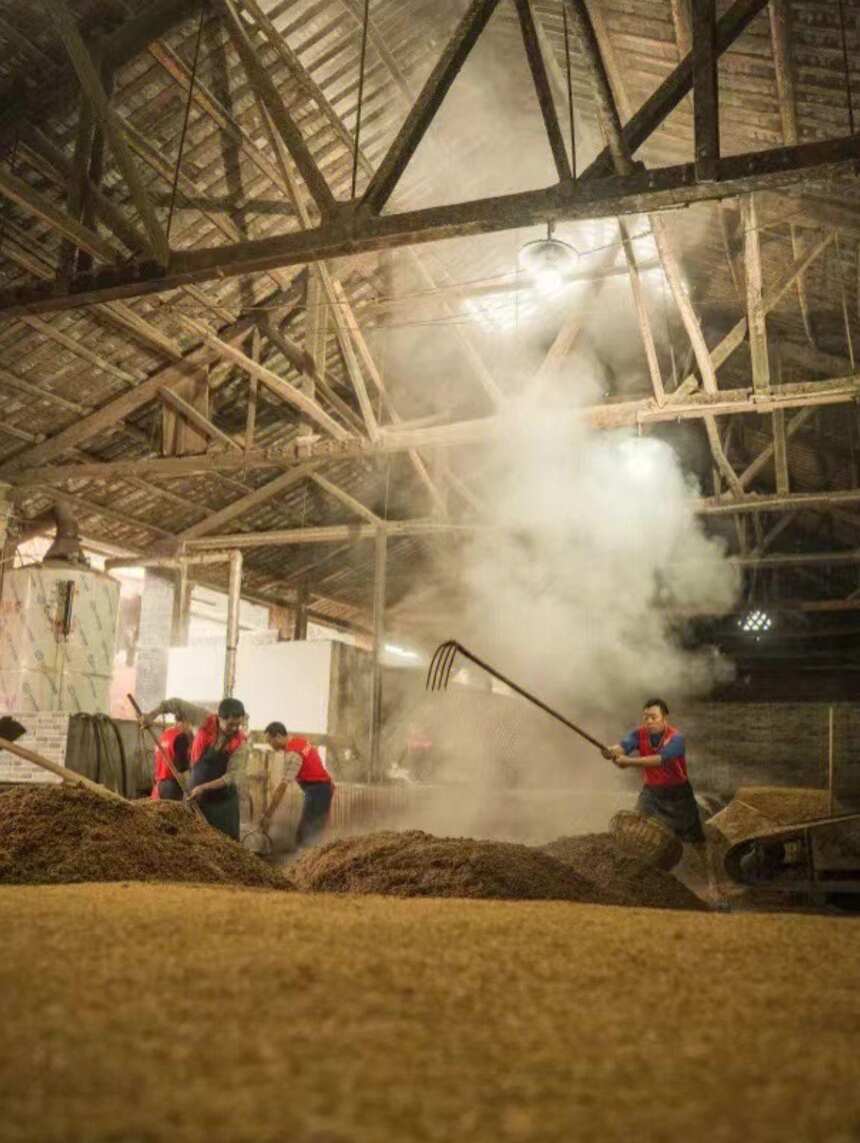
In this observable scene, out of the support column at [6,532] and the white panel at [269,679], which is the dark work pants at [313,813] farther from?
the support column at [6,532]

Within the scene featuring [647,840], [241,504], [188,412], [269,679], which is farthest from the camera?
[241,504]

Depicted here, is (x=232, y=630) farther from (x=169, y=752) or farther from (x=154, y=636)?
(x=169, y=752)

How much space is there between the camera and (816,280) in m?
9.05

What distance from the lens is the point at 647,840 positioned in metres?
6.58

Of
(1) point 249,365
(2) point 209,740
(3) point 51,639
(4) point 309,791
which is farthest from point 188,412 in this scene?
(4) point 309,791

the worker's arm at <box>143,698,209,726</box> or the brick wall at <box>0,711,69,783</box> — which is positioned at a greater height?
the worker's arm at <box>143,698,209,726</box>

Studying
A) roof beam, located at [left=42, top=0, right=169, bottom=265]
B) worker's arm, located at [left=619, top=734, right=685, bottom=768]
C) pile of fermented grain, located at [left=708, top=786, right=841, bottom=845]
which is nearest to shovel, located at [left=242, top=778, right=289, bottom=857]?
worker's arm, located at [left=619, top=734, right=685, bottom=768]

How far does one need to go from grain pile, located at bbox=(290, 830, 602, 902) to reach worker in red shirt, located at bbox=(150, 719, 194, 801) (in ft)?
8.80

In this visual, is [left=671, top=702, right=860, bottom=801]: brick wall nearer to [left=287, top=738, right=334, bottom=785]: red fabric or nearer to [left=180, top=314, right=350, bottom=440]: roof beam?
[left=287, top=738, right=334, bottom=785]: red fabric

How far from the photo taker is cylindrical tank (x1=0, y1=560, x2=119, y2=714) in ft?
32.8

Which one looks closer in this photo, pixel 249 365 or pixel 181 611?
pixel 249 365

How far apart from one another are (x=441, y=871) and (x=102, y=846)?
1.91m

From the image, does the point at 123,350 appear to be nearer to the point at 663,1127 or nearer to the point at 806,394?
the point at 806,394

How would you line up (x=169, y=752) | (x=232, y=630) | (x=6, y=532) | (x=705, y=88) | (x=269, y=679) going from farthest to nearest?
(x=269, y=679) → (x=232, y=630) → (x=6, y=532) → (x=169, y=752) → (x=705, y=88)
